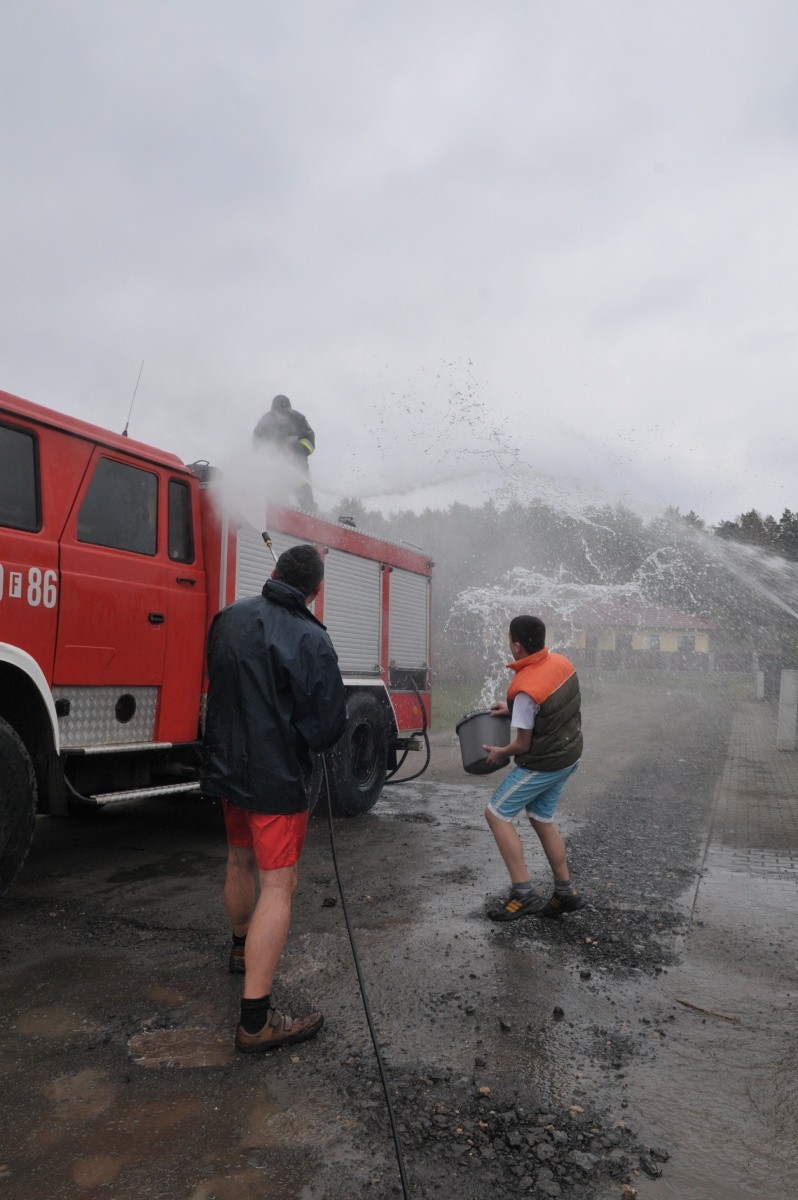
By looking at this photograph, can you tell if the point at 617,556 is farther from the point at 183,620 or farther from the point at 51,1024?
the point at 51,1024

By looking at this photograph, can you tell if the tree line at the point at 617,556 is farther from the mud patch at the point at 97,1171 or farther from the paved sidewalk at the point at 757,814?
the mud patch at the point at 97,1171

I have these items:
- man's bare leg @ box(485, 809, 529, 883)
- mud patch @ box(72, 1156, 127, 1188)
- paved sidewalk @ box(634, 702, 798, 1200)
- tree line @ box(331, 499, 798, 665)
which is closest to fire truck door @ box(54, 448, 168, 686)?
man's bare leg @ box(485, 809, 529, 883)

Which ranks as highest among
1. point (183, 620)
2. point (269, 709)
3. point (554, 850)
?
point (183, 620)

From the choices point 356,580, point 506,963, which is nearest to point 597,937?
point 506,963

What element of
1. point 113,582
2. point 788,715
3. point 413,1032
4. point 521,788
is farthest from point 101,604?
point 788,715

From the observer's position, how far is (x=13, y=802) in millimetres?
4141

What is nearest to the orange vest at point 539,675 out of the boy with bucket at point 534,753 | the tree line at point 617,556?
the boy with bucket at point 534,753

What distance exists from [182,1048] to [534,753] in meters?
2.38

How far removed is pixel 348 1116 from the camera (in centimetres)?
268

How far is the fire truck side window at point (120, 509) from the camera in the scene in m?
4.96

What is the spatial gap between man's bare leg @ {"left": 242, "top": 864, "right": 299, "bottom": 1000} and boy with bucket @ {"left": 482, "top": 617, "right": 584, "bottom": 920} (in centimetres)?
173

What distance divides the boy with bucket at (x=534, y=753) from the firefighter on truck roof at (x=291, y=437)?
3.51m

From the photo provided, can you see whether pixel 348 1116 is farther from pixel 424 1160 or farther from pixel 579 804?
pixel 579 804

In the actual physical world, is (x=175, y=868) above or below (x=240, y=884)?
below
